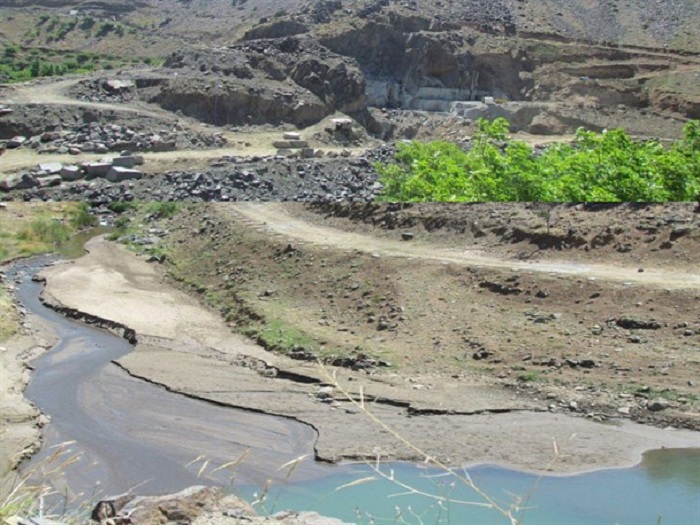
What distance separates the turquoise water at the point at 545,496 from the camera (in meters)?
13.3

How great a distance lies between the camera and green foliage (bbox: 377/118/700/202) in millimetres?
28188

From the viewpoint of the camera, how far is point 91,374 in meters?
20.9

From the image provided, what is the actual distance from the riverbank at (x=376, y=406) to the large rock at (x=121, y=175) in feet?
57.7

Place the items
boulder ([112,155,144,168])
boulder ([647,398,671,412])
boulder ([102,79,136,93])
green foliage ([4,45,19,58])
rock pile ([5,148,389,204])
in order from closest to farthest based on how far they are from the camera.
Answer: boulder ([647,398,671,412])
rock pile ([5,148,389,204])
boulder ([112,155,144,168])
boulder ([102,79,136,93])
green foliage ([4,45,19,58])

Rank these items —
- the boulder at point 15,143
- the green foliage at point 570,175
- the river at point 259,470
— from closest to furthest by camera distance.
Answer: the river at point 259,470 → the green foliage at point 570,175 → the boulder at point 15,143

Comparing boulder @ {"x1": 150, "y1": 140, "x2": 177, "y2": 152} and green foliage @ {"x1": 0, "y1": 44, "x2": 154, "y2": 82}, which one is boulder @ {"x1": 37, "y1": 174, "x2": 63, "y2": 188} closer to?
boulder @ {"x1": 150, "y1": 140, "x2": 177, "y2": 152}

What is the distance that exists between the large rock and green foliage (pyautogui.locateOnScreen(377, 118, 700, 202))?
1203 cm

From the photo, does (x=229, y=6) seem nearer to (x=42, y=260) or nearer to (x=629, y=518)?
(x=42, y=260)

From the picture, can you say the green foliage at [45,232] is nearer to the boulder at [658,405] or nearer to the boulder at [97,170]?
the boulder at [97,170]

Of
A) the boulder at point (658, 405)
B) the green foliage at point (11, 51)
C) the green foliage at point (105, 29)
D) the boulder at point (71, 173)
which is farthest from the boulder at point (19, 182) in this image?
the green foliage at point (105, 29)

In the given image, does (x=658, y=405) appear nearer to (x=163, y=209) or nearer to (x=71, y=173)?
(x=163, y=209)

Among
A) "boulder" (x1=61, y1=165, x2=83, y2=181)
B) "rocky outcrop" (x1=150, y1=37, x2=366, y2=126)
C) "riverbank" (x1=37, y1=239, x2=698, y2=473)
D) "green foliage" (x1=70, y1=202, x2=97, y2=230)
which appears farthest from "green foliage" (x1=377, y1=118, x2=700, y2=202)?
"rocky outcrop" (x1=150, y1=37, x2=366, y2=126)

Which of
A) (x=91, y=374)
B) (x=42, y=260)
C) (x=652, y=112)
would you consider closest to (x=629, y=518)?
(x=91, y=374)

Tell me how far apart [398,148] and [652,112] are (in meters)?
29.7
